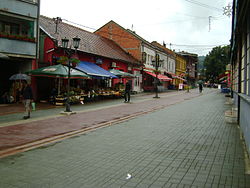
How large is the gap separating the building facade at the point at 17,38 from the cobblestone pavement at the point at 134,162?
1125 cm

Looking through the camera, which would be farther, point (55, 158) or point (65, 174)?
point (55, 158)

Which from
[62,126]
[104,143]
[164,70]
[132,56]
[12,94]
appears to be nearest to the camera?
[104,143]

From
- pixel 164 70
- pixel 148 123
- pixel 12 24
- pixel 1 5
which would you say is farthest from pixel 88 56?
pixel 164 70

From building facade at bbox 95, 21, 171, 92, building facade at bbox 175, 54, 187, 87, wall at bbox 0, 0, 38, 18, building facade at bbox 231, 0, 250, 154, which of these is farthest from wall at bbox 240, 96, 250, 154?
building facade at bbox 175, 54, 187, 87

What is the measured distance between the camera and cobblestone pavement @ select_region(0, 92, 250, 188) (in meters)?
4.29

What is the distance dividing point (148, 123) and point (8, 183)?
22.4 ft

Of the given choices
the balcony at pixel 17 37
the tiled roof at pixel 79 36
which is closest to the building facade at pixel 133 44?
the tiled roof at pixel 79 36

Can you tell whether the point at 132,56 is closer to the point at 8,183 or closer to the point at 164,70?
the point at 164,70

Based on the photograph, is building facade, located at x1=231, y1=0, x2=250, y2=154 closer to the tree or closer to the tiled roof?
the tiled roof

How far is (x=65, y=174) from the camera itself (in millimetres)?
4645

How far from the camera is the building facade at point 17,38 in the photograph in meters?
16.4

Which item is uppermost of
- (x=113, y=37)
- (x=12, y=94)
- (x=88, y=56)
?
(x=113, y=37)

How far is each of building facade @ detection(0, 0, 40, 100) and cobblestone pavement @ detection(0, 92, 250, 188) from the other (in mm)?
11250

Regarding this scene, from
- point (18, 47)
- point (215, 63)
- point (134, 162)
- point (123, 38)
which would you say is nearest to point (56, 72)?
point (18, 47)
